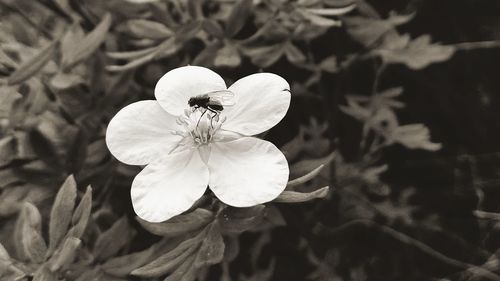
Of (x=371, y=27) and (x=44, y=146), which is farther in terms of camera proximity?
(x=371, y=27)

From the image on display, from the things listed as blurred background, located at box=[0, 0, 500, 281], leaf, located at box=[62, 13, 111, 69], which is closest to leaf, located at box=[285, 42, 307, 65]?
blurred background, located at box=[0, 0, 500, 281]

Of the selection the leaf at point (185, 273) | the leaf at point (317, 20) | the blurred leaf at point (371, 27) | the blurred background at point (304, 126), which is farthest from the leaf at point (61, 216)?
the blurred leaf at point (371, 27)

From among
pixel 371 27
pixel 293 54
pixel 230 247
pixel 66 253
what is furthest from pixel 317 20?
pixel 66 253

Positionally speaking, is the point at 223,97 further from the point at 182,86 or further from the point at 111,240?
the point at 111,240

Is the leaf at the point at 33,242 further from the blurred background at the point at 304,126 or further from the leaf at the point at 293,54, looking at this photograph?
the leaf at the point at 293,54

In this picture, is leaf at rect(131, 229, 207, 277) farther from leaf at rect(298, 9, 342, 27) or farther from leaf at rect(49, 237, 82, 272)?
leaf at rect(298, 9, 342, 27)

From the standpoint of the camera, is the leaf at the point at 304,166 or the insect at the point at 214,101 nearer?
the insect at the point at 214,101
